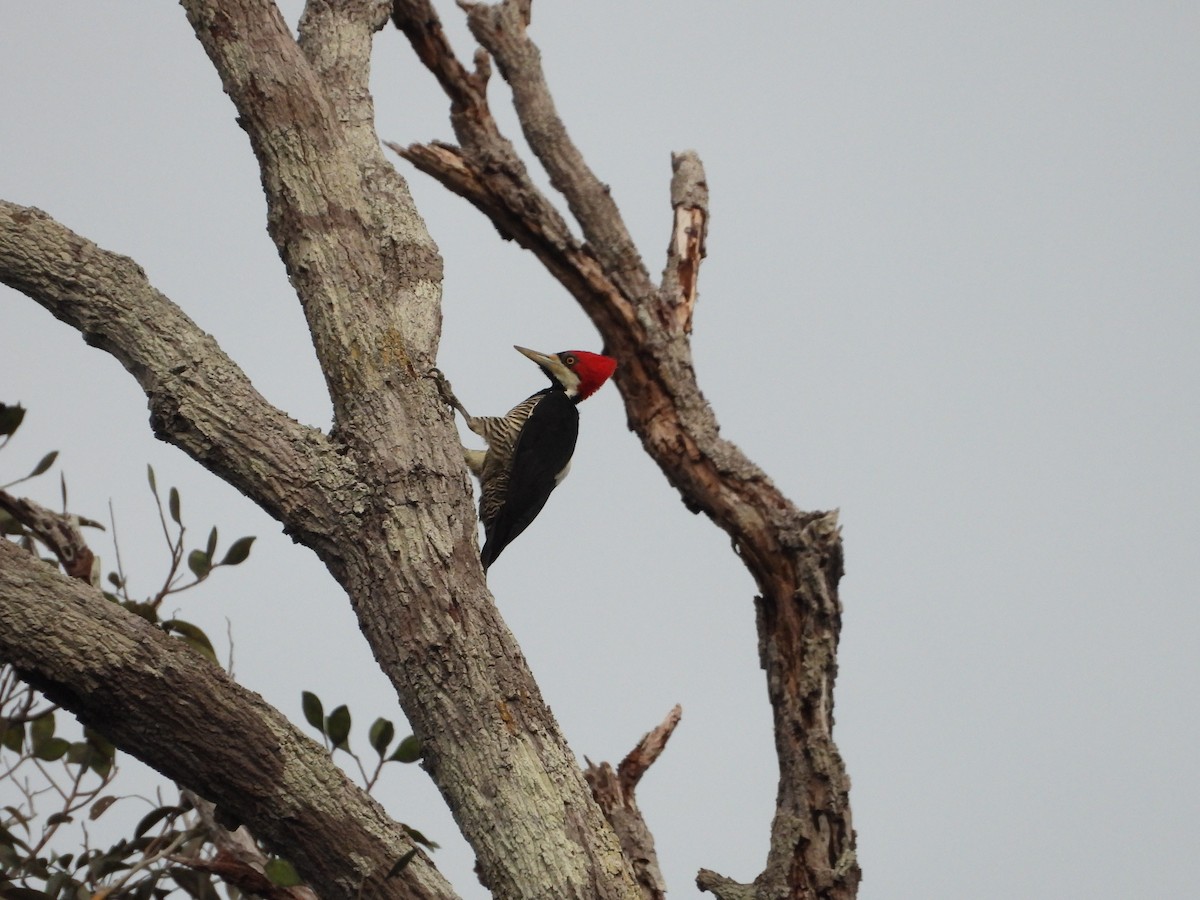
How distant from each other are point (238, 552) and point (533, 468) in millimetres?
1732

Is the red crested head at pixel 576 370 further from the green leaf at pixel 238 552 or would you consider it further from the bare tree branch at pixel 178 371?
the bare tree branch at pixel 178 371

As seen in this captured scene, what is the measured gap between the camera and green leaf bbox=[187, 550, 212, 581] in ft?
11.5

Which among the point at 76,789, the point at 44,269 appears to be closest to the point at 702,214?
the point at 44,269

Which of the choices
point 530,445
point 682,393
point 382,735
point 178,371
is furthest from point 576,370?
point 178,371

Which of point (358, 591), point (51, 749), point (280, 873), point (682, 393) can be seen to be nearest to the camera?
point (358, 591)

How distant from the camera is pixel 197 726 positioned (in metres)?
2.43

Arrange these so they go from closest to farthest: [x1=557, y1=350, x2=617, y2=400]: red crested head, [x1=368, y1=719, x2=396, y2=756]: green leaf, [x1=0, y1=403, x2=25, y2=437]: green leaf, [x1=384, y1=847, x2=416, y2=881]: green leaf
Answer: [x1=384, y1=847, x2=416, y2=881]: green leaf → [x1=368, y1=719, x2=396, y2=756]: green leaf → [x1=0, y1=403, x2=25, y2=437]: green leaf → [x1=557, y1=350, x2=617, y2=400]: red crested head

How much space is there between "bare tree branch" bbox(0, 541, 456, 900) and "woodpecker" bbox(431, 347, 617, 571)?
248 centimetres

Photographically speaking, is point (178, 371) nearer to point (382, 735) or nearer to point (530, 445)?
point (382, 735)

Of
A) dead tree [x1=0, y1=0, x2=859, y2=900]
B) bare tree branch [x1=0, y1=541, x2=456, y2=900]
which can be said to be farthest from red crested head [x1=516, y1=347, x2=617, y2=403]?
bare tree branch [x1=0, y1=541, x2=456, y2=900]

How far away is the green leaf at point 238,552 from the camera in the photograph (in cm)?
353

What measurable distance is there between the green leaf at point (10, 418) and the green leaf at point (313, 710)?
3.78 ft

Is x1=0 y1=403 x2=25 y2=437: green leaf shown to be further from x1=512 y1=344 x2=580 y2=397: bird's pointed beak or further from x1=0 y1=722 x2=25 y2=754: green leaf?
x1=512 y1=344 x2=580 y2=397: bird's pointed beak

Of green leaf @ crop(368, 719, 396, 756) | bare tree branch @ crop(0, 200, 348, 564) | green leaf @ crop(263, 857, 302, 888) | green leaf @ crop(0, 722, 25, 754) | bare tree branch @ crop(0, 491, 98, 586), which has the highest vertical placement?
bare tree branch @ crop(0, 200, 348, 564)
